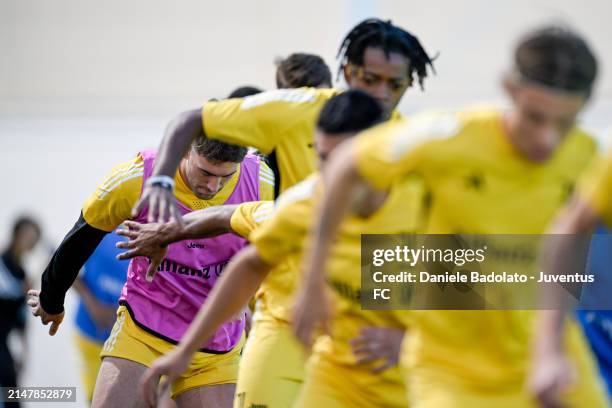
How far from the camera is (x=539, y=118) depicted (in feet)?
12.0

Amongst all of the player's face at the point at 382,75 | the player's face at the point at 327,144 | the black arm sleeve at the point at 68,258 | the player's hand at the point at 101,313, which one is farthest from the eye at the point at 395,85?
the player's hand at the point at 101,313

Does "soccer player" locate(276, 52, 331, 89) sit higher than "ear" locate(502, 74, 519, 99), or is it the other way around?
"ear" locate(502, 74, 519, 99)

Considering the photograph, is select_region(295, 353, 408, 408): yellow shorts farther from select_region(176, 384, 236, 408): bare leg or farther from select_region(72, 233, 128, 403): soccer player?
select_region(72, 233, 128, 403): soccer player

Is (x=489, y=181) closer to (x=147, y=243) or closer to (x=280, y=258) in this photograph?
(x=280, y=258)

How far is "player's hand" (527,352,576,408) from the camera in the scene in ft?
10.6

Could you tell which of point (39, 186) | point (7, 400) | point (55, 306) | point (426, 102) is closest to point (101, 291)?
point (7, 400)

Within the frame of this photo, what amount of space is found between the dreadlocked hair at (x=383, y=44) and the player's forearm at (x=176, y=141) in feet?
2.55

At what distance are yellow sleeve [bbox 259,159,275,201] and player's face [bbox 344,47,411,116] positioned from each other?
0.92 meters

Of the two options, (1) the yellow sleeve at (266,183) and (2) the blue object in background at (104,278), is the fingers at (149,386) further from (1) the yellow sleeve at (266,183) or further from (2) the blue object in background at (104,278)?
(2) the blue object in background at (104,278)

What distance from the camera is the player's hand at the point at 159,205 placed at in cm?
508

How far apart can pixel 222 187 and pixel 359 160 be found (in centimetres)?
259

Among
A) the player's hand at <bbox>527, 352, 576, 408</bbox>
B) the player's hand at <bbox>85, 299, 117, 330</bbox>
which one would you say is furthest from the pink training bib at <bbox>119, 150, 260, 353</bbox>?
the player's hand at <bbox>85, 299, 117, 330</bbox>

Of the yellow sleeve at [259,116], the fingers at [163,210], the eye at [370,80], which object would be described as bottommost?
→ the fingers at [163,210]

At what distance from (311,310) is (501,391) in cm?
64
